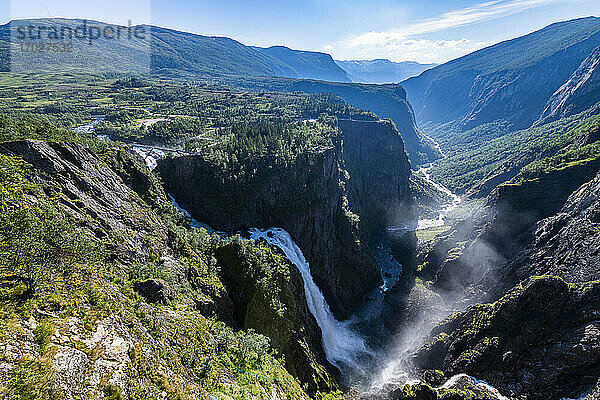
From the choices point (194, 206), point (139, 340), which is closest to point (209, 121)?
point (194, 206)

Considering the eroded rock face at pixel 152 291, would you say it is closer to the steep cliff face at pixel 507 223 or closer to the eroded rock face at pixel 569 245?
the eroded rock face at pixel 569 245

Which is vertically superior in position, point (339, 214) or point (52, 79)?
point (52, 79)

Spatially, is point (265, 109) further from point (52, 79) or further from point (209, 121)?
point (52, 79)

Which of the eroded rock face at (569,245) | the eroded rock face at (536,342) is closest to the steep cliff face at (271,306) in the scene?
the eroded rock face at (536,342)

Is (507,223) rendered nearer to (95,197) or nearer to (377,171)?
(377,171)

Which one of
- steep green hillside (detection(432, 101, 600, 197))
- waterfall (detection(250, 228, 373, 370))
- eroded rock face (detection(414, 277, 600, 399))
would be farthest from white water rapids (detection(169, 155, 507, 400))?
steep green hillside (detection(432, 101, 600, 197))
